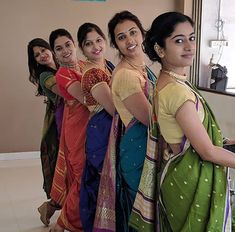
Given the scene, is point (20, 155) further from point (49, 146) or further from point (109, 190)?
point (109, 190)

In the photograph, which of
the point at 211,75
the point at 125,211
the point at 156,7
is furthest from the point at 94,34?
the point at 211,75

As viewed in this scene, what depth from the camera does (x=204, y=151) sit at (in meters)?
1.31

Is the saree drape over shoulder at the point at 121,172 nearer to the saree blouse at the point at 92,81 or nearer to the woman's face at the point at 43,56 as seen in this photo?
the saree blouse at the point at 92,81

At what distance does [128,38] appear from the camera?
184 cm

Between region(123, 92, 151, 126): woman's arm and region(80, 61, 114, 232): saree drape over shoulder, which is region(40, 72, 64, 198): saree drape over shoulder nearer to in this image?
region(80, 61, 114, 232): saree drape over shoulder

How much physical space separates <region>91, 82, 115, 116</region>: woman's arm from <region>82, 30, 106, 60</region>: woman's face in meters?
0.21

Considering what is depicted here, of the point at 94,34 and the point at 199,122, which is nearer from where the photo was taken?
Answer: the point at 199,122

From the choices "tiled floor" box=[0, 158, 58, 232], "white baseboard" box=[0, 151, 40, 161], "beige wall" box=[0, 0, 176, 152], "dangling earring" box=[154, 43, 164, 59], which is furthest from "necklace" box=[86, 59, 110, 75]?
"white baseboard" box=[0, 151, 40, 161]

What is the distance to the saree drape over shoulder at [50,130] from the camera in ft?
8.53

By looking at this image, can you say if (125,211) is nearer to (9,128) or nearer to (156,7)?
(9,128)

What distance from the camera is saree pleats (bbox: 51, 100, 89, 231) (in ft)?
7.64

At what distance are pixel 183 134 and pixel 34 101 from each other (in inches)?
129

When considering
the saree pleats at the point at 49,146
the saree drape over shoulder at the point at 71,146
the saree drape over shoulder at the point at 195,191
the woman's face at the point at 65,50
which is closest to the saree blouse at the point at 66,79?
the saree drape over shoulder at the point at 71,146

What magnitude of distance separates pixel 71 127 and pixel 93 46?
1.69 ft
